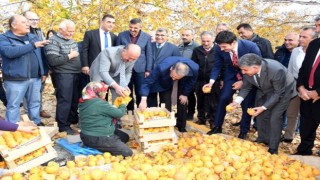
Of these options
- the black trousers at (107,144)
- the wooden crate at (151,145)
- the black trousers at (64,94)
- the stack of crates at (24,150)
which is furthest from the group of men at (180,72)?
the stack of crates at (24,150)

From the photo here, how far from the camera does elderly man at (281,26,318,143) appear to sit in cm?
423

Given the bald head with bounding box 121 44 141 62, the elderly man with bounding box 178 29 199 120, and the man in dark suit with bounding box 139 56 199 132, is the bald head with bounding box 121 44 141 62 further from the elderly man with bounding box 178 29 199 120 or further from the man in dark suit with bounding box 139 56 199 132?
the elderly man with bounding box 178 29 199 120

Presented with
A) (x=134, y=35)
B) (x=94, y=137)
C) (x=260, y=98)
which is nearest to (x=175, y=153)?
(x=94, y=137)

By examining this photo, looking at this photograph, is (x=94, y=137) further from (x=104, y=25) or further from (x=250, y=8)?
(x=250, y=8)

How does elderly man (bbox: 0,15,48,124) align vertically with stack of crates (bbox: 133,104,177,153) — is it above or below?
above

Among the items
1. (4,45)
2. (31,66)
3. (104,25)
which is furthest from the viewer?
(104,25)

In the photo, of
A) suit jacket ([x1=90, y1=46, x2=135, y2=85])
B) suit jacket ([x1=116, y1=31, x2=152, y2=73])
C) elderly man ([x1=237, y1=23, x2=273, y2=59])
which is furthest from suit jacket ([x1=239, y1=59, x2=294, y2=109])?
suit jacket ([x1=90, y1=46, x2=135, y2=85])

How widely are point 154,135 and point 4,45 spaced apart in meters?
2.52

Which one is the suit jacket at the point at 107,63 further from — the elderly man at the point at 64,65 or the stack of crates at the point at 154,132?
the stack of crates at the point at 154,132

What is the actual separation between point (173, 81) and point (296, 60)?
1872mm

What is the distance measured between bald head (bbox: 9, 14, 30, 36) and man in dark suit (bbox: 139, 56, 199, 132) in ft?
6.41

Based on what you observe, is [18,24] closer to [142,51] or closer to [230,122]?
[142,51]

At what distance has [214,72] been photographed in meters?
4.89

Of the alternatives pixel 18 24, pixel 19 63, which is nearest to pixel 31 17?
pixel 18 24
